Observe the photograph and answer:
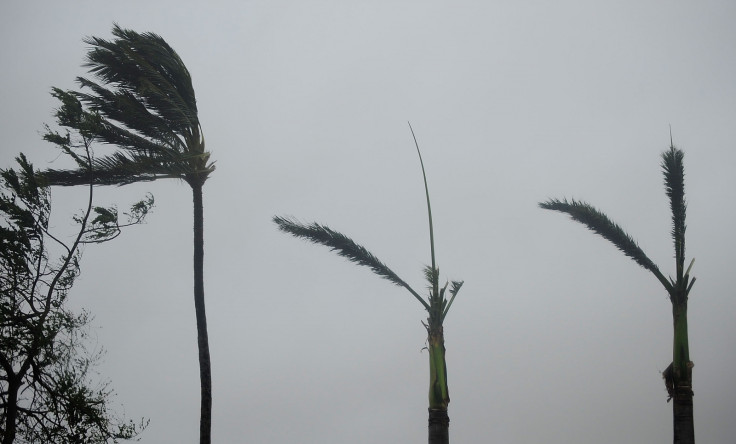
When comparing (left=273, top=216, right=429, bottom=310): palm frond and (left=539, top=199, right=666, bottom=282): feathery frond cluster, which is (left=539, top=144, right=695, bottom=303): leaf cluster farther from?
(left=273, top=216, right=429, bottom=310): palm frond

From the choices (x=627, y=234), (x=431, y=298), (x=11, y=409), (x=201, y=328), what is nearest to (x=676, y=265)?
(x=627, y=234)

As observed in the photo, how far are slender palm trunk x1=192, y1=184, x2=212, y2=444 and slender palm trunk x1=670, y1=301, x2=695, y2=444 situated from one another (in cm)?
1045

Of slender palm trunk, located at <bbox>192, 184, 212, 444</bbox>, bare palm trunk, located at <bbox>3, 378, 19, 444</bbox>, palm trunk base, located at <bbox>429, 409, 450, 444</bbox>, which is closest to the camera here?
Answer: palm trunk base, located at <bbox>429, 409, 450, 444</bbox>

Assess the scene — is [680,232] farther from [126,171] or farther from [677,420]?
[126,171]

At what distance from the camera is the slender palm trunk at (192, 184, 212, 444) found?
16.0 m

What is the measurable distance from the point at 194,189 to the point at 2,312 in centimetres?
553

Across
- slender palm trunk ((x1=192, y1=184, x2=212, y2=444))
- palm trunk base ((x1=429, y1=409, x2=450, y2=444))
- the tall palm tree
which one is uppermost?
the tall palm tree

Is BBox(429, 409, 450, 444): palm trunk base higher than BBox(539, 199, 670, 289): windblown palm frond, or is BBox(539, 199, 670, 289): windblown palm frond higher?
BBox(539, 199, 670, 289): windblown palm frond

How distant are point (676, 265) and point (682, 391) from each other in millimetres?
2718

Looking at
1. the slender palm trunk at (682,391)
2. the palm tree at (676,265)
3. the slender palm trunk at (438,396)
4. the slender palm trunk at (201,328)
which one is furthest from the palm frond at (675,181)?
the slender palm trunk at (201,328)

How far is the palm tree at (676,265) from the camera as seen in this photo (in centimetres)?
1399

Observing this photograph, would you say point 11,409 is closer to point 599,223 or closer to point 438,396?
point 438,396

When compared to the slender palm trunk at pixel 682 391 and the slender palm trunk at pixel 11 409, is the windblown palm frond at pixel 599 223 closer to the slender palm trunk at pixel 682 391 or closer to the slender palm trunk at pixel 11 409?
the slender palm trunk at pixel 682 391

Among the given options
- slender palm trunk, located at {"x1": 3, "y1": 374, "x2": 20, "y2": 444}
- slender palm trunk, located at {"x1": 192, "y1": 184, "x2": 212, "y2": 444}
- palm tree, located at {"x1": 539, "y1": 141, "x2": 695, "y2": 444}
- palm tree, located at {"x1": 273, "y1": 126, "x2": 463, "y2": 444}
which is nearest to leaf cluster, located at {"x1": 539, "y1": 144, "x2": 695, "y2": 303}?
palm tree, located at {"x1": 539, "y1": 141, "x2": 695, "y2": 444}
